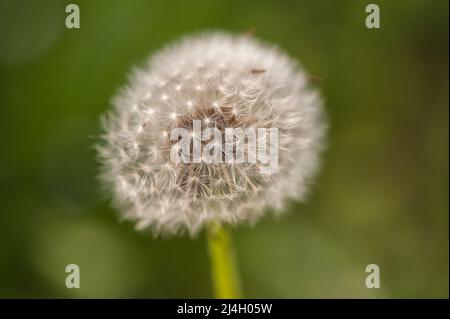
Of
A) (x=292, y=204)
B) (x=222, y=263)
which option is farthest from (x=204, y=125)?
(x=292, y=204)

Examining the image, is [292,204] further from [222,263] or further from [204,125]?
[204,125]

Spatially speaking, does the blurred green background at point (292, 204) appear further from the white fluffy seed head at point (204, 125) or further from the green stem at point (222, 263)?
the white fluffy seed head at point (204, 125)

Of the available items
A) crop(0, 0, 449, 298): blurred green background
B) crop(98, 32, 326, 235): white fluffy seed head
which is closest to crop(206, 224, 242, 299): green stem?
crop(98, 32, 326, 235): white fluffy seed head

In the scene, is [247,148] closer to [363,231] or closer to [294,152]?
[294,152]

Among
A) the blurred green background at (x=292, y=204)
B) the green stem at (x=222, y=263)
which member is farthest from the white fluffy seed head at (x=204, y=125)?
the blurred green background at (x=292, y=204)

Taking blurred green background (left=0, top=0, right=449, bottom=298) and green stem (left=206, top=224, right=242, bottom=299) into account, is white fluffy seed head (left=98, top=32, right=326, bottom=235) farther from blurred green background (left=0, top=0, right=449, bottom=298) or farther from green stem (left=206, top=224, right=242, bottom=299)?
blurred green background (left=0, top=0, right=449, bottom=298)

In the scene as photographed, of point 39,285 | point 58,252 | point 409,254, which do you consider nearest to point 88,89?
point 58,252
